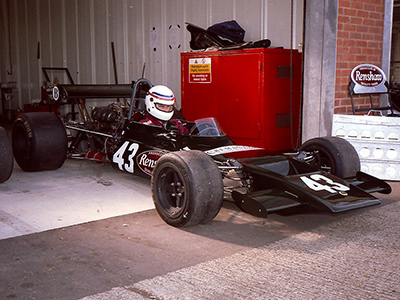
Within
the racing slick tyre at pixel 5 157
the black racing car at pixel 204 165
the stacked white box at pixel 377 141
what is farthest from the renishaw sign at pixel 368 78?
the racing slick tyre at pixel 5 157

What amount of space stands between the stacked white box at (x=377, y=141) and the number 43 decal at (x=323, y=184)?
6.94 ft

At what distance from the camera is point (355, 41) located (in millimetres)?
7070

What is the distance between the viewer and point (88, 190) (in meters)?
5.71

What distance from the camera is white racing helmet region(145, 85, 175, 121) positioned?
5.74 m

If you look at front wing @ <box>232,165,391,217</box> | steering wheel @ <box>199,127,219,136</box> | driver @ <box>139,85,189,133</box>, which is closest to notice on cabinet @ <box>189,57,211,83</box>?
driver @ <box>139,85,189,133</box>

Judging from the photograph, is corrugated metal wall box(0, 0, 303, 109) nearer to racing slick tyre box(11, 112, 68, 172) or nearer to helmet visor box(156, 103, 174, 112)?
helmet visor box(156, 103, 174, 112)

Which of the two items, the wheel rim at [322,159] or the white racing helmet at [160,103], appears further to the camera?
the white racing helmet at [160,103]

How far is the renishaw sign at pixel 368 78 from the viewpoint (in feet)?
23.0

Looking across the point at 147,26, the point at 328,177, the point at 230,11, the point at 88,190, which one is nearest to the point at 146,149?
the point at 88,190

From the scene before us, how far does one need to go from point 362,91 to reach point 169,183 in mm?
3805

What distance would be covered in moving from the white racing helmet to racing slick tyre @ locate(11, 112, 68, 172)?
1.45 m

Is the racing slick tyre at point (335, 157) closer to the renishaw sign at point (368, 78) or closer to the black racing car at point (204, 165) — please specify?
the black racing car at point (204, 165)

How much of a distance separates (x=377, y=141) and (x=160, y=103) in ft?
8.71

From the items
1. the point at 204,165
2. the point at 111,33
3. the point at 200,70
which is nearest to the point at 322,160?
the point at 204,165
